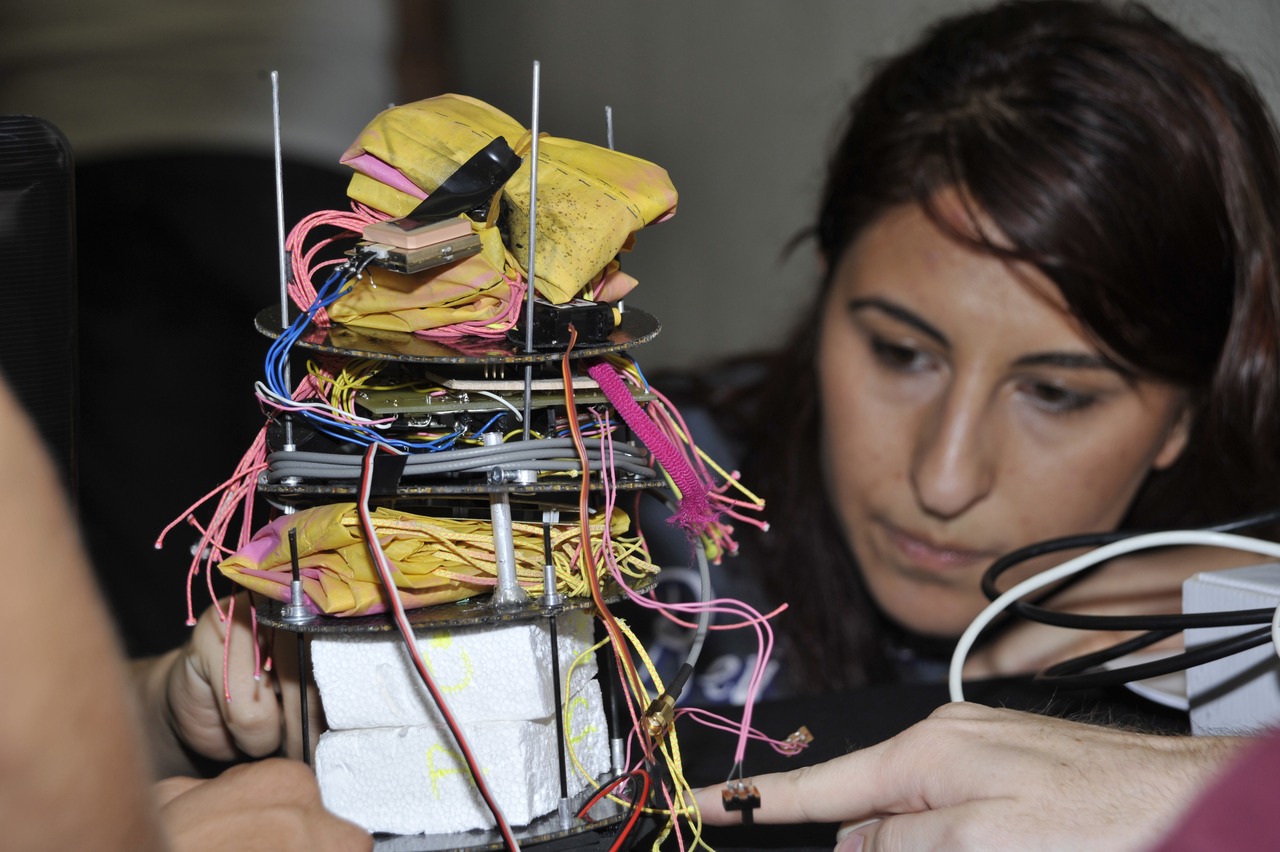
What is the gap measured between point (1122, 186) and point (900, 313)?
0.90 feet

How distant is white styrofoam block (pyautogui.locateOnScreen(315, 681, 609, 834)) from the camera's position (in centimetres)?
60

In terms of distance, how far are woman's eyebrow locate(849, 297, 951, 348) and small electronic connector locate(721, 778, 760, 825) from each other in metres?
0.71

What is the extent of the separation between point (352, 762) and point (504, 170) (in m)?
0.35

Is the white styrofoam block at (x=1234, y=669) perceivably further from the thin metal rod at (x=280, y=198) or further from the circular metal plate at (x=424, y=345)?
the thin metal rod at (x=280, y=198)

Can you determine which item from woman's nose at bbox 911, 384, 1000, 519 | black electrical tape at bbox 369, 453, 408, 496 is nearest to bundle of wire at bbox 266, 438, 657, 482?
black electrical tape at bbox 369, 453, 408, 496

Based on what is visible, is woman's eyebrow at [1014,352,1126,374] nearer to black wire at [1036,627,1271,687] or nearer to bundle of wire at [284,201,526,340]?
black wire at [1036,627,1271,687]

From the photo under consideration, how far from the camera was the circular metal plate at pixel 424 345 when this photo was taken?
573 mm

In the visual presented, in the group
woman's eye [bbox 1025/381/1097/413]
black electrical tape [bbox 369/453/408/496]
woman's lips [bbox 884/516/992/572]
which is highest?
black electrical tape [bbox 369/453/408/496]

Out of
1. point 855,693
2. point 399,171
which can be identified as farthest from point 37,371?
point 855,693

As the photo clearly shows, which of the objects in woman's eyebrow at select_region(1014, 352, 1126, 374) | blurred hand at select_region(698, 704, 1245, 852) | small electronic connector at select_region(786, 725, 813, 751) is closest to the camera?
blurred hand at select_region(698, 704, 1245, 852)

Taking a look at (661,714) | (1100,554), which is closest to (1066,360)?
(1100,554)

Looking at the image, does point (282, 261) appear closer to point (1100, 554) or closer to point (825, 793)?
point (825, 793)

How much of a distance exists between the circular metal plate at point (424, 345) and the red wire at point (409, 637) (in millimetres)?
56

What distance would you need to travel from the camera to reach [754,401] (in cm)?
181
